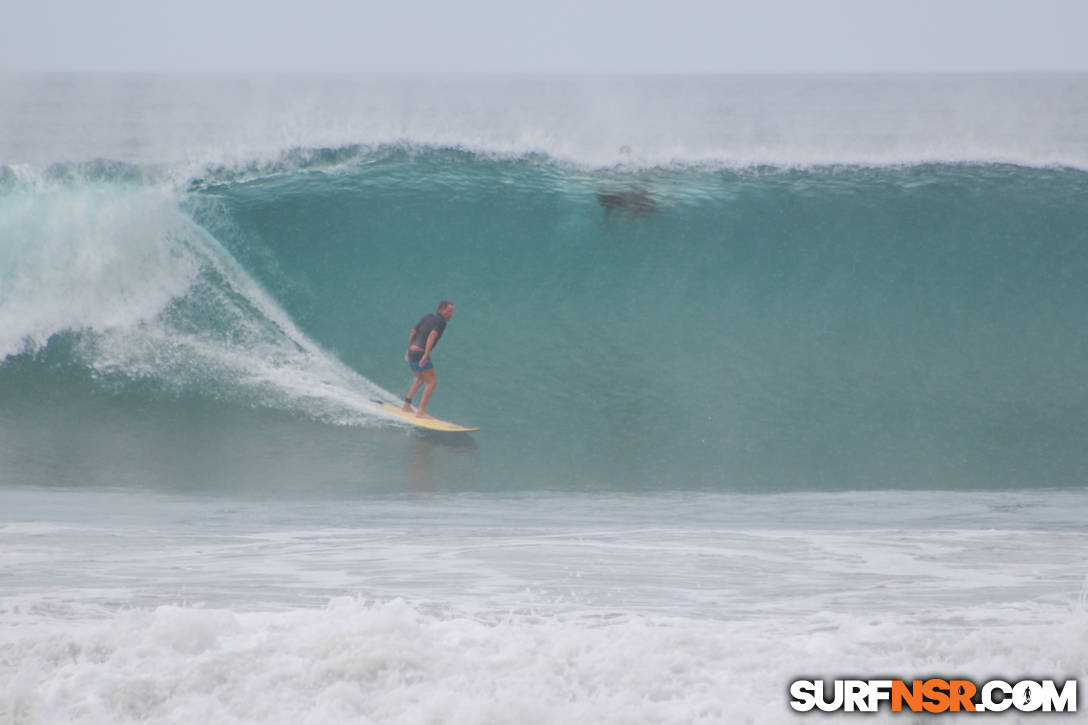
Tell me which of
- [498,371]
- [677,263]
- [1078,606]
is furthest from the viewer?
[677,263]

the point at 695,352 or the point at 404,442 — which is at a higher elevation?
the point at 695,352

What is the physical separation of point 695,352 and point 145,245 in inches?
224

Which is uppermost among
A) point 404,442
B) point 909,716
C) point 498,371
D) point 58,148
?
point 58,148

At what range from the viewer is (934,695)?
2.62 metres

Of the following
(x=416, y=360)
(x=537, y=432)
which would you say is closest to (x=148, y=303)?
(x=416, y=360)

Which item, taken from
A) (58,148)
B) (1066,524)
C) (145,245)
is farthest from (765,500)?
(58,148)

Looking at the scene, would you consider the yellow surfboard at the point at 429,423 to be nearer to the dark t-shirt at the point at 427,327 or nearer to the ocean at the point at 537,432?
the ocean at the point at 537,432

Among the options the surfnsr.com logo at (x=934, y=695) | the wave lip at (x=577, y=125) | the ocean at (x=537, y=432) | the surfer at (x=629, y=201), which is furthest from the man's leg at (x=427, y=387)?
the surfnsr.com logo at (x=934, y=695)

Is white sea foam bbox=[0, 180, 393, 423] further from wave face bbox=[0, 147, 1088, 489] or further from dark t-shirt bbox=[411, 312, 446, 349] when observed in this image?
dark t-shirt bbox=[411, 312, 446, 349]

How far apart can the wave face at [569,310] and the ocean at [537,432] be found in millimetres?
43

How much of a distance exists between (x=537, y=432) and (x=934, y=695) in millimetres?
5053

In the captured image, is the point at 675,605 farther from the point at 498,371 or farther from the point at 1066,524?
the point at 498,371

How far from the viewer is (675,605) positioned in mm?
3514

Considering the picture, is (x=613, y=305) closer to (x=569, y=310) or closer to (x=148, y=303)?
(x=569, y=310)
